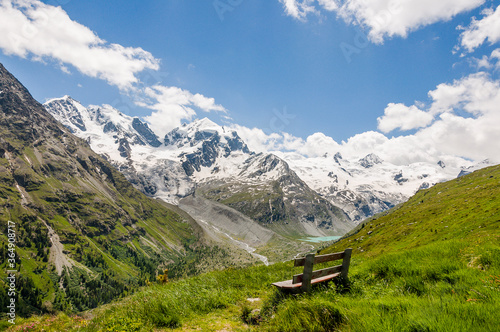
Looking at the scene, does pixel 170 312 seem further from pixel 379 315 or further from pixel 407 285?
pixel 407 285

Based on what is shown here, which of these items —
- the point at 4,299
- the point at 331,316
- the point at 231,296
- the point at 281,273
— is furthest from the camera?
the point at 4,299

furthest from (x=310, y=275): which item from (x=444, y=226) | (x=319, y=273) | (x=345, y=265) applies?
(x=444, y=226)

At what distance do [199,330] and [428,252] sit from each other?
35.5ft

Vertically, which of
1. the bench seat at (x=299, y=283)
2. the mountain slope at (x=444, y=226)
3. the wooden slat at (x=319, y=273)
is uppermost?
the mountain slope at (x=444, y=226)

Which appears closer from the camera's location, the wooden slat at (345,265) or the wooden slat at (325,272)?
the wooden slat at (325,272)

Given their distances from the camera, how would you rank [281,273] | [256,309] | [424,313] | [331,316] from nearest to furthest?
[424,313]
[331,316]
[256,309]
[281,273]

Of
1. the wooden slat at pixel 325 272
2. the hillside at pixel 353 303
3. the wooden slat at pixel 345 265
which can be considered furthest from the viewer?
the wooden slat at pixel 345 265

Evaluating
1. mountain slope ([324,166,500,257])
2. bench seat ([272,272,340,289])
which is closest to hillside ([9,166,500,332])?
bench seat ([272,272,340,289])

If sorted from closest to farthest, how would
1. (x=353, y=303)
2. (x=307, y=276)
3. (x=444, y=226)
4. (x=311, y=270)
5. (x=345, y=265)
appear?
1. (x=353, y=303)
2. (x=307, y=276)
3. (x=311, y=270)
4. (x=345, y=265)
5. (x=444, y=226)

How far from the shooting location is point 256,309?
997 centimetres

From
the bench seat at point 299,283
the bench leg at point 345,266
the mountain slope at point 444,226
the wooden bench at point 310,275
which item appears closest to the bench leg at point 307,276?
the wooden bench at point 310,275

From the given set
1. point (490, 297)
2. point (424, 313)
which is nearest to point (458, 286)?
point (490, 297)

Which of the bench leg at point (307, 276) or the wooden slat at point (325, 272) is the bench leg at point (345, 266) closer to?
the wooden slat at point (325, 272)

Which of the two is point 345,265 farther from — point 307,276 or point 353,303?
point 353,303
